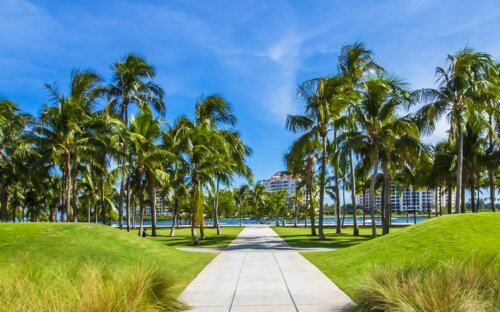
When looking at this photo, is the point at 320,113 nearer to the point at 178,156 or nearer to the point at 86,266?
the point at 178,156

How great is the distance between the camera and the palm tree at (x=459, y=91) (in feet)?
82.4

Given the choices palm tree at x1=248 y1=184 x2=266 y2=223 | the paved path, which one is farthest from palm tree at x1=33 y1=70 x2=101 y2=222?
palm tree at x1=248 y1=184 x2=266 y2=223

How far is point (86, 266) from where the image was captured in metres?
7.46

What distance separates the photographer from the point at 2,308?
227 inches

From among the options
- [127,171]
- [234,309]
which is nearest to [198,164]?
[127,171]

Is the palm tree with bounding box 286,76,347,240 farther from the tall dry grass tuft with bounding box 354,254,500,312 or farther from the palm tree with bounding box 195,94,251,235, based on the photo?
the tall dry grass tuft with bounding box 354,254,500,312

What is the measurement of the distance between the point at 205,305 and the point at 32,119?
3374 centimetres

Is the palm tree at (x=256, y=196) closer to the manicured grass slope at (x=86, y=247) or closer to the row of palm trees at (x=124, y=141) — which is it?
the row of palm trees at (x=124, y=141)

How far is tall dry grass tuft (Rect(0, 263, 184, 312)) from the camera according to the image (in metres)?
5.97

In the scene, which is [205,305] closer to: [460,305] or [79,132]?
[460,305]

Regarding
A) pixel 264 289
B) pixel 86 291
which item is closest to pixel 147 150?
pixel 264 289

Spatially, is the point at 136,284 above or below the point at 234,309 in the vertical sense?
above

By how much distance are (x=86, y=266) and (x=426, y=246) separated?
10.4 meters

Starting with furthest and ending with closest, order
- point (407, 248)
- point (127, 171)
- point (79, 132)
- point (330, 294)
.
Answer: point (127, 171)
point (79, 132)
point (407, 248)
point (330, 294)
